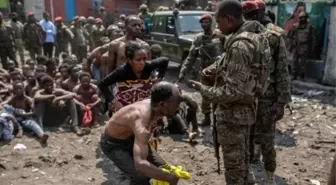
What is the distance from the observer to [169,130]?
6.14m

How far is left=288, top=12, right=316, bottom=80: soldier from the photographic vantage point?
31.0 ft

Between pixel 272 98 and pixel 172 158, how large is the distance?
5.84 ft

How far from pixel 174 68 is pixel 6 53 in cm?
473

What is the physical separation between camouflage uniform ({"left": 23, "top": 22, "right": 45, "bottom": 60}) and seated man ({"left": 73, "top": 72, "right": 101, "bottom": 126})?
17.5 ft

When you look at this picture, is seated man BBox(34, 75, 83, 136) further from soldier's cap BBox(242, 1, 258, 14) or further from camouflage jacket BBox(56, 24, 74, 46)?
camouflage jacket BBox(56, 24, 74, 46)

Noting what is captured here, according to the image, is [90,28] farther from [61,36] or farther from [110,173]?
[110,173]

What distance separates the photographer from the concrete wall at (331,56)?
8977 millimetres

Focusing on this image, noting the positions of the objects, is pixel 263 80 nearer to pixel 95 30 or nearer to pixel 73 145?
pixel 73 145

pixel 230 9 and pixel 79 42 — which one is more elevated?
pixel 230 9

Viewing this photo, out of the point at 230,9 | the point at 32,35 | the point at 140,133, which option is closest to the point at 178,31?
the point at 32,35

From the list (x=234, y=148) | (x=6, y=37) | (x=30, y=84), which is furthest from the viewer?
(x=6, y=37)

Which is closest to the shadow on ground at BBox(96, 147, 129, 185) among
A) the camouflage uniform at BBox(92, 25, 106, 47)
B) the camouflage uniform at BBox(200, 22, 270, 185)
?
the camouflage uniform at BBox(200, 22, 270, 185)

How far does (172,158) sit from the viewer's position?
512 cm

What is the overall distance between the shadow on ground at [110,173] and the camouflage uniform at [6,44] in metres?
6.20
